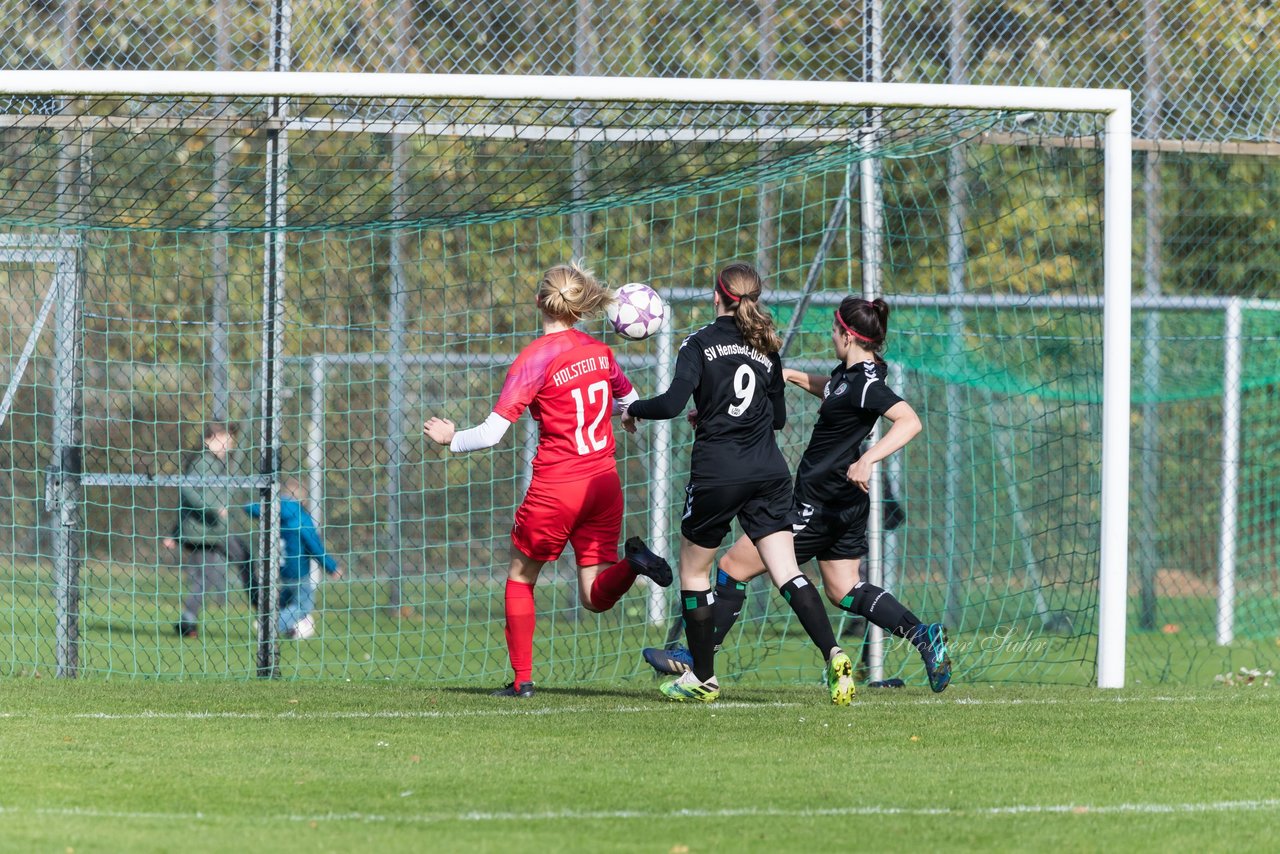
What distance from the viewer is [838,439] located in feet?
22.6

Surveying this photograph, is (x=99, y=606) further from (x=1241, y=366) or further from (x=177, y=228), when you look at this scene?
(x=1241, y=366)

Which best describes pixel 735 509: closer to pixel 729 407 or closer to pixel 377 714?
pixel 729 407

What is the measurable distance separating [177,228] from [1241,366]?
27.1 ft

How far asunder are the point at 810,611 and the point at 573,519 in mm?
1093

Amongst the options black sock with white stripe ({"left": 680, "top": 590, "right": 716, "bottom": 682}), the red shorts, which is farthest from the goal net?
black sock with white stripe ({"left": 680, "top": 590, "right": 716, "bottom": 682})

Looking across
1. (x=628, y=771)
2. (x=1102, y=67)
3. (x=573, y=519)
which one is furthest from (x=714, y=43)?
(x=628, y=771)

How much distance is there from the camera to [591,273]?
6570 mm

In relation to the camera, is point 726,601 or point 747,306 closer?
point 747,306

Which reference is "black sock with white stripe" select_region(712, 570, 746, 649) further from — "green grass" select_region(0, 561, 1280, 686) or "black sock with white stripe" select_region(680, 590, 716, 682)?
"green grass" select_region(0, 561, 1280, 686)

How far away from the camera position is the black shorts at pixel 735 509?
6.26 metres

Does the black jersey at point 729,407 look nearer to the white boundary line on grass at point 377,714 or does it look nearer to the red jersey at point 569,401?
the red jersey at point 569,401

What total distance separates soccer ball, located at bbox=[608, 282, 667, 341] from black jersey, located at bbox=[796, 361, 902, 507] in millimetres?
947

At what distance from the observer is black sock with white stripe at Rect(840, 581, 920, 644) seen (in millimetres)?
6590

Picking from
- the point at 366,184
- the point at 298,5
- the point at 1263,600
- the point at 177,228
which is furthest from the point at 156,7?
the point at 1263,600
